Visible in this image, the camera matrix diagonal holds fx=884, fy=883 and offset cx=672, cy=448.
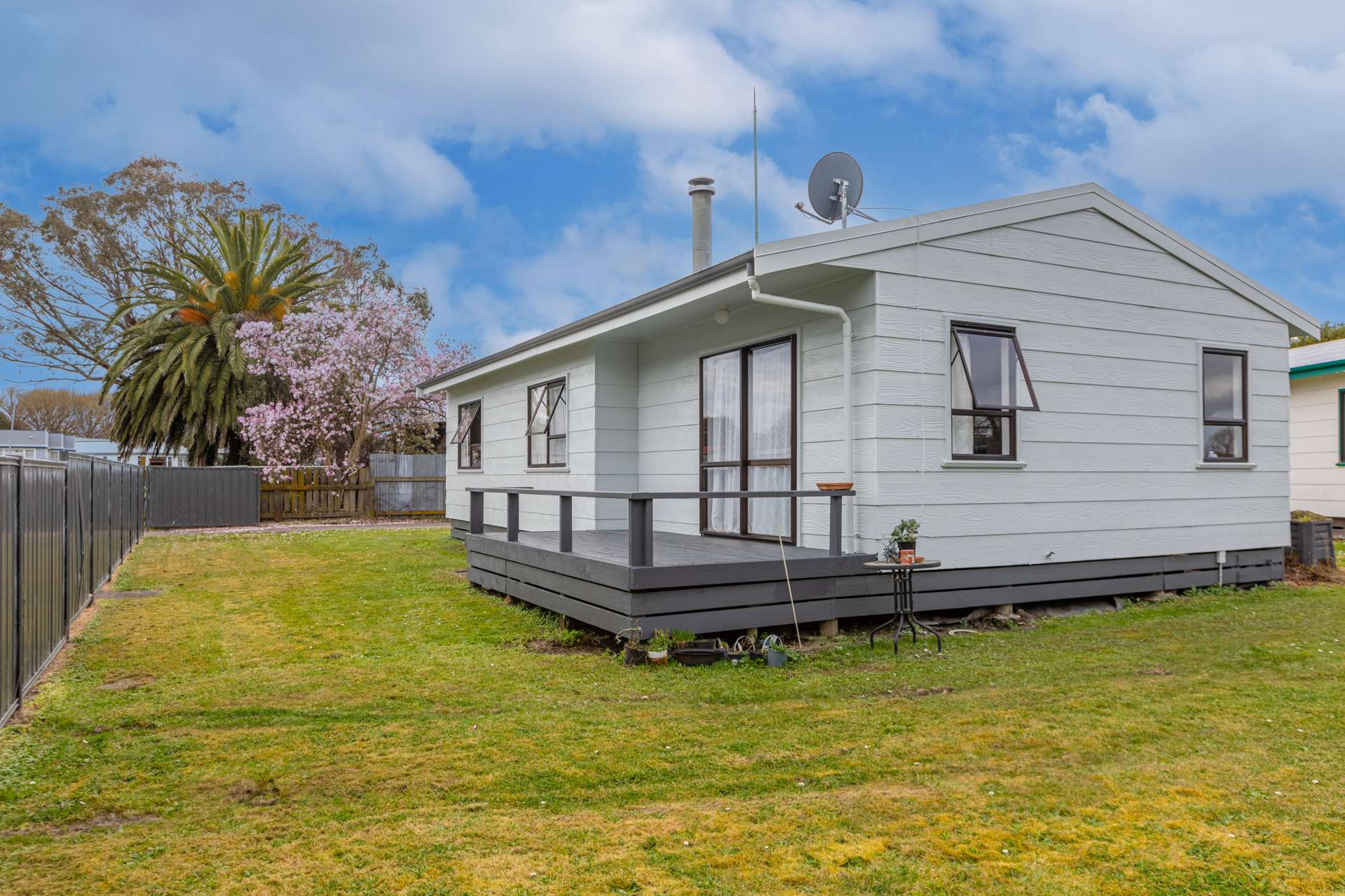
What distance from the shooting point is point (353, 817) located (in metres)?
3.21

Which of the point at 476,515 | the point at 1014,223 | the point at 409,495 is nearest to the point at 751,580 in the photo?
the point at 1014,223

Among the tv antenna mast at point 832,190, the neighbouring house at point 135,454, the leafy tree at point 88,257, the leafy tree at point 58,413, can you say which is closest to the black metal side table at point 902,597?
the tv antenna mast at point 832,190

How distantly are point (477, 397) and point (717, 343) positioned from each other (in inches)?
260

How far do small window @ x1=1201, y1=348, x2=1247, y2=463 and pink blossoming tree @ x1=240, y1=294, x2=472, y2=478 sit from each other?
56.3 ft

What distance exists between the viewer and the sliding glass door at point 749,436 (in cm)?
749

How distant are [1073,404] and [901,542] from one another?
2388 millimetres

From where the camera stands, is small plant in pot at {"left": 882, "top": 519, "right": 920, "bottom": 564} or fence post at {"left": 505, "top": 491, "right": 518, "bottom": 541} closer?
small plant in pot at {"left": 882, "top": 519, "right": 920, "bottom": 564}

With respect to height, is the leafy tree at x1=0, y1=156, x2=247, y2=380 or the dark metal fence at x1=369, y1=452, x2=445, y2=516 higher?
the leafy tree at x1=0, y1=156, x2=247, y2=380

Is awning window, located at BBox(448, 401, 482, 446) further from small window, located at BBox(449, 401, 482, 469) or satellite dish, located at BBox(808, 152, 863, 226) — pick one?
satellite dish, located at BBox(808, 152, 863, 226)

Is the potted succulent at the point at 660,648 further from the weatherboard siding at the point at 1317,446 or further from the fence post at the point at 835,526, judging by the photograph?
the weatherboard siding at the point at 1317,446

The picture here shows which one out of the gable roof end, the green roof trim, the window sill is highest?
the gable roof end

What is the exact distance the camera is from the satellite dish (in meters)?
7.55

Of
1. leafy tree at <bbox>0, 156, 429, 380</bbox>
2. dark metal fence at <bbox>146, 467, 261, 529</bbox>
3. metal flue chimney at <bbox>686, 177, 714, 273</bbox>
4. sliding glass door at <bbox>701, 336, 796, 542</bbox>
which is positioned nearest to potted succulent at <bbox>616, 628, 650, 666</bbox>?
sliding glass door at <bbox>701, 336, 796, 542</bbox>

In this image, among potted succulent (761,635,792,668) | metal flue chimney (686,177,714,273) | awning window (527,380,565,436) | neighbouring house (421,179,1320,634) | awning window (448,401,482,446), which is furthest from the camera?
awning window (448,401,482,446)
